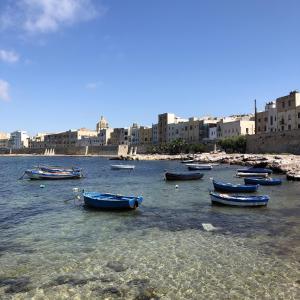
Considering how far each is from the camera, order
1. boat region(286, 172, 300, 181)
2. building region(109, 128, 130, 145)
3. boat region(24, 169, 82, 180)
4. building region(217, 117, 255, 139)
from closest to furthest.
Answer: boat region(286, 172, 300, 181) → boat region(24, 169, 82, 180) → building region(217, 117, 255, 139) → building region(109, 128, 130, 145)

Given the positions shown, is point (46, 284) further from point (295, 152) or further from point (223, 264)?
point (295, 152)

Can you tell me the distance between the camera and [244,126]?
10894 centimetres

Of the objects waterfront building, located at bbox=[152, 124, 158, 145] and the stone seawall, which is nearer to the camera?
the stone seawall

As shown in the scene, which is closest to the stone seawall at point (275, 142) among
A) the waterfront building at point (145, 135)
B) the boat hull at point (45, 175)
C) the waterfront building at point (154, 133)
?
the boat hull at point (45, 175)

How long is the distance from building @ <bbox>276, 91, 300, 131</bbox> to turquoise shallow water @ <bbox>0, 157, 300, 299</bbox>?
2551 inches

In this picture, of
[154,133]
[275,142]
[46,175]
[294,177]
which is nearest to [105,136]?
[154,133]

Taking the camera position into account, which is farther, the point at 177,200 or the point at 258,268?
the point at 177,200

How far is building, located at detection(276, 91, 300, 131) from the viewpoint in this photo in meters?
85.3

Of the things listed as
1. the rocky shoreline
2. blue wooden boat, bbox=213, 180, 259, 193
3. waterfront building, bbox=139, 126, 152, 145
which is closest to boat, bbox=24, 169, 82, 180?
blue wooden boat, bbox=213, 180, 259, 193

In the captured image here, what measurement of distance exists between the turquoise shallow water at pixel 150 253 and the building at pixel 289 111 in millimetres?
64787

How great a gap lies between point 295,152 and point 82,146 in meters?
108

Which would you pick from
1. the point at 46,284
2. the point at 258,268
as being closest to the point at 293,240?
the point at 258,268

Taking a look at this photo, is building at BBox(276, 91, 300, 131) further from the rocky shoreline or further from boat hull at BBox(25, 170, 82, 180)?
boat hull at BBox(25, 170, 82, 180)

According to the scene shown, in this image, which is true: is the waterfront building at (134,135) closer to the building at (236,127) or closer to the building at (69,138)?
the building at (69,138)
